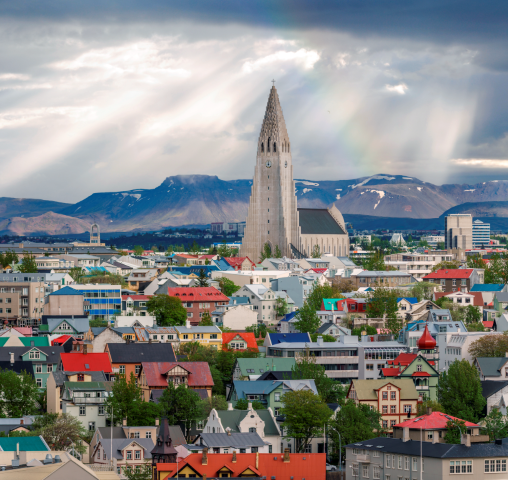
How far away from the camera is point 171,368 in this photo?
107 meters

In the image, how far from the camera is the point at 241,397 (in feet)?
340

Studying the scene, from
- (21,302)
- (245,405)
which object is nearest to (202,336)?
(245,405)

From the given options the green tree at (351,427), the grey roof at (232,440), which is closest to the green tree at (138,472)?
the grey roof at (232,440)

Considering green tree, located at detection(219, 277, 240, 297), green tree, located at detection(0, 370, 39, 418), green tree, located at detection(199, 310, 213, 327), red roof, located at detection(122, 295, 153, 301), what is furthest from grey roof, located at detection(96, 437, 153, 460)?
green tree, located at detection(219, 277, 240, 297)

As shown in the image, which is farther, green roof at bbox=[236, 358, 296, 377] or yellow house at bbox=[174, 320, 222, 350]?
yellow house at bbox=[174, 320, 222, 350]

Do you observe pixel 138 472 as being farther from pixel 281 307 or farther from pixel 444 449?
pixel 281 307

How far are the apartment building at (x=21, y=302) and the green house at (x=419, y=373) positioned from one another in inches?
2426

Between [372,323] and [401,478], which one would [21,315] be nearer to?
[372,323]

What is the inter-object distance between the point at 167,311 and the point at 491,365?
1968 inches

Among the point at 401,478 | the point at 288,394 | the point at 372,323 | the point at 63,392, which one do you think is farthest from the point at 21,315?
the point at 401,478

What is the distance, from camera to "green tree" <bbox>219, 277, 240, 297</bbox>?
595 feet

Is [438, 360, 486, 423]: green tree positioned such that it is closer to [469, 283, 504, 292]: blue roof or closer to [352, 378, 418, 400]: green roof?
[352, 378, 418, 400]: green roof

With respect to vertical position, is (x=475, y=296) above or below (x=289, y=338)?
above

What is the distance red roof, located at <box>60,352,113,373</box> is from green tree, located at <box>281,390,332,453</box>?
22934 millimetres
